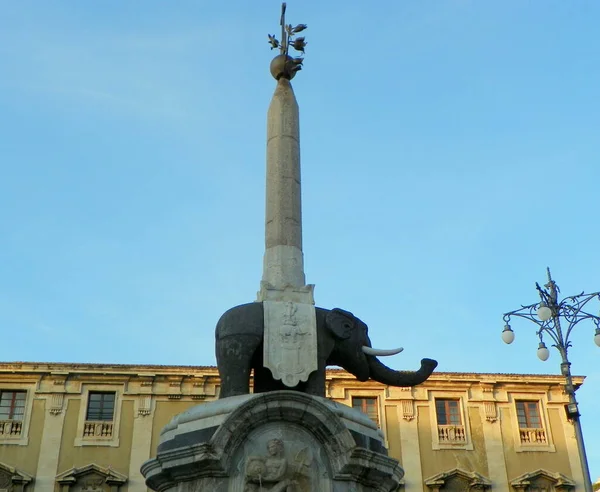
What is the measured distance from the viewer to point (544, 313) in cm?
1773

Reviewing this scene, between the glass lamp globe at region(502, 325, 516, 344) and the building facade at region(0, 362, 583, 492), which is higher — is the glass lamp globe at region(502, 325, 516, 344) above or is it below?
below

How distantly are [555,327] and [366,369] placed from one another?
268 inches

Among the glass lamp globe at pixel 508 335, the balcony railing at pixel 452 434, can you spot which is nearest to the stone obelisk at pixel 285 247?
the glass lamp globe at pixel 508 335

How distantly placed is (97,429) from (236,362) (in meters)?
21.5

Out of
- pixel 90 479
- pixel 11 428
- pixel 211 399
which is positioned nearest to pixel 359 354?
pixel 211 399

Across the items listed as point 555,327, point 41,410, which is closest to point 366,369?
point 555,327

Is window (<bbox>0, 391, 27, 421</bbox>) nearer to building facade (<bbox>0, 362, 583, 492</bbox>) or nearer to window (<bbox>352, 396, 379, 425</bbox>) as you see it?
building facade (<bbox>0, 362, 583, 492</bbox>)

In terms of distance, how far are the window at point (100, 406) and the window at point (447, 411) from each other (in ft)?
41.8

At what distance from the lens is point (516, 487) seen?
3195 cm

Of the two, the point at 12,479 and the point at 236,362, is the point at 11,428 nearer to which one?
the point at 12,479

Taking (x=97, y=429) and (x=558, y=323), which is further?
(x=97, y=429)

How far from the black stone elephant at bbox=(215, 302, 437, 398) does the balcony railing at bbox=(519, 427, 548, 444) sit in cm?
2256

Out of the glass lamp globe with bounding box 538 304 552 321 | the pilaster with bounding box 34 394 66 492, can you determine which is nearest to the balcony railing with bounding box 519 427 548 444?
the glass lamp globe with bounding box 538 304 552 321

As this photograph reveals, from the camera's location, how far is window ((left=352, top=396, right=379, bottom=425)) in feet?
109
